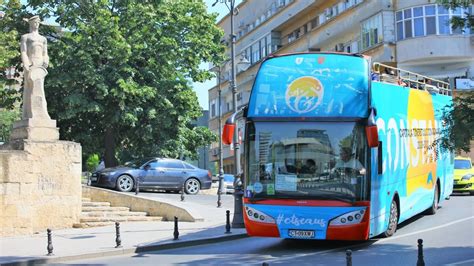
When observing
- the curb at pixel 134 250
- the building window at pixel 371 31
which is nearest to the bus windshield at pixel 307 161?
the curb at pixel 134 250

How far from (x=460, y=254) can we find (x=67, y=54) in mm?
22455

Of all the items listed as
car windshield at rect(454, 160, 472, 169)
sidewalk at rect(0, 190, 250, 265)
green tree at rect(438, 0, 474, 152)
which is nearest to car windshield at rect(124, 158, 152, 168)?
sidewalk at rect(0, 190, 250, 265)

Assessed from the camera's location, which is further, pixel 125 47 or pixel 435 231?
pixel 125 47

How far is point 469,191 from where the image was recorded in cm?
2686

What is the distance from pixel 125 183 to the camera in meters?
26.2

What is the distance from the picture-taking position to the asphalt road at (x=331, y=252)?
36.5ft

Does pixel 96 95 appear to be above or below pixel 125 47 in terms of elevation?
below

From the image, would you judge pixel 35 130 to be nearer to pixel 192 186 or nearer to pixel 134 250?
pixel 134 250

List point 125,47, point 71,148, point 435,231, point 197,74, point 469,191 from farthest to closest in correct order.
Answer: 1. point 197,74
2. point 125,47
3. point 469,191
4. point 71,148
5. point 435,231

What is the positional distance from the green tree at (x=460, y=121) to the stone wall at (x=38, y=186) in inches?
451

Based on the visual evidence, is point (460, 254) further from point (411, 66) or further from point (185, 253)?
point (411, 66)

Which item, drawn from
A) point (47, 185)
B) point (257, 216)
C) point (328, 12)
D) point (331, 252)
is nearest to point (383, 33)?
point (328, 12)

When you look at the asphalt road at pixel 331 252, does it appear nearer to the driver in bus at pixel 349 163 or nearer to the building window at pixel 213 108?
the driver in bus at pixel 349 163

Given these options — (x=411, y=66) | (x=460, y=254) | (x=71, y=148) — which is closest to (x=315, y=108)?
(x=460, y=254)
